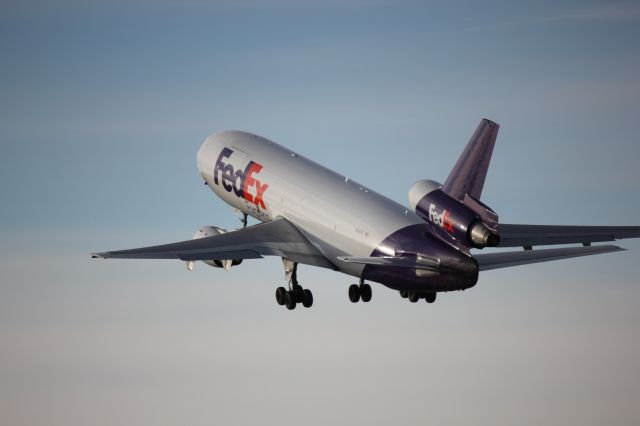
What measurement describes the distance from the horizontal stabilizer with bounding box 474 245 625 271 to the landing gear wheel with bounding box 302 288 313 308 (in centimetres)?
926

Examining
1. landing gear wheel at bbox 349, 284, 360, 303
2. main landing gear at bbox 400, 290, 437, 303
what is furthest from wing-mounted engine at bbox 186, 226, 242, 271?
main landing gear at bbox 400, 290, 437, 303

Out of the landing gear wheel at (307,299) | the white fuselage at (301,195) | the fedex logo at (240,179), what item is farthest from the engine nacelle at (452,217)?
the fedex logo at (240,179)

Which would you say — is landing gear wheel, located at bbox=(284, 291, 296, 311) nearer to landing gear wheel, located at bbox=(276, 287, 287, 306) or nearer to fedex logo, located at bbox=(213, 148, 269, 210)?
landing gear wheel, located at bbox=(276, 287, 287, 306)

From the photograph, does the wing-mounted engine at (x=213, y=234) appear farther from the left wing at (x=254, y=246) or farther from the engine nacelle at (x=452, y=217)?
the engine nacelle at (x=452, y=217)

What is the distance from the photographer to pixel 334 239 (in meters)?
64.8

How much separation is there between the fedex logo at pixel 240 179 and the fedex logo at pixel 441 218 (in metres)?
9.75

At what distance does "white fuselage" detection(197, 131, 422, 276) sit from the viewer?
63344mm

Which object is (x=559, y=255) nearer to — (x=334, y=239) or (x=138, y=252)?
(x=334, y=239)

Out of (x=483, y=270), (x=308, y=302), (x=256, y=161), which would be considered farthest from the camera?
(x=256, y=161)

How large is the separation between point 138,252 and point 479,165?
50.6 feet

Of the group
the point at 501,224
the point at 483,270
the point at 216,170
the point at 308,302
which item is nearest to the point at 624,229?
the point at 501,224

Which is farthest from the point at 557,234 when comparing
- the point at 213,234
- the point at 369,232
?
the point at 213,234

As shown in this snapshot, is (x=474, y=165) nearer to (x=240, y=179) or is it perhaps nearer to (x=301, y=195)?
(x=301, y=195)

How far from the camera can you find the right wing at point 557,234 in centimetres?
6912
